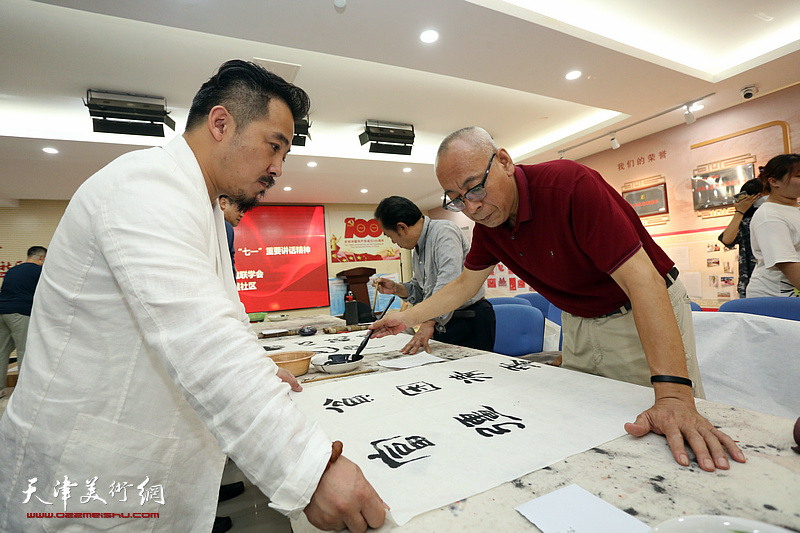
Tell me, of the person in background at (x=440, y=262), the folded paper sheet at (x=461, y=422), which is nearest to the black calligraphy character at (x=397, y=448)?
the folded paper sheet at (x=461, y=422)

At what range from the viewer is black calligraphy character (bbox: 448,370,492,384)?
1174 millimetres

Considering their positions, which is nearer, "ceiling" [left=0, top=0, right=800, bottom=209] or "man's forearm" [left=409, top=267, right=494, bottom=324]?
"man's forearm" [left=409, top=267, right=494, bottom=324]

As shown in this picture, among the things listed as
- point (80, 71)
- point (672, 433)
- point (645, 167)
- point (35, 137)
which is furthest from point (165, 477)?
point (645, 167)

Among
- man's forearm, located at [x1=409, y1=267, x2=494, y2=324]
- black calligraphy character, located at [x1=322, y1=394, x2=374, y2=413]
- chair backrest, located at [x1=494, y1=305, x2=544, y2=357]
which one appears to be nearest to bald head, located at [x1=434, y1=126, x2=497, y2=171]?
man's forearm, located at [x1=409, y1=267, x2=494, y2=324]

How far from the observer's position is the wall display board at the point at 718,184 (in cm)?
412

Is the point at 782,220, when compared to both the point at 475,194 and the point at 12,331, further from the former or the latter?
the point at 12,331

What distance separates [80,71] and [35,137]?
48.6 inches

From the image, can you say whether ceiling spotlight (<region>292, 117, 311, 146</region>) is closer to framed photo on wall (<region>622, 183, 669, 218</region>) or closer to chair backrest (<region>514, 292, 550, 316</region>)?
chair backrest (<region>514, 292, 550, 316</region>)

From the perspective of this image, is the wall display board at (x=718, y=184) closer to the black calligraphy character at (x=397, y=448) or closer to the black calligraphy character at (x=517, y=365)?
the black calligraphy character at (x=517, y=365)

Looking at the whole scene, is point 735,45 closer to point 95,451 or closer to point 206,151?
point 206,151

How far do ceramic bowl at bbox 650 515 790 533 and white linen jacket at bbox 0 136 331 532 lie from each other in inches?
16.3

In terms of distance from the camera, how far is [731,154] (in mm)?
4230

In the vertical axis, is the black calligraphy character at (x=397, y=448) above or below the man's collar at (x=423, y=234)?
below

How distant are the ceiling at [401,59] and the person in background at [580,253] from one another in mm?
1745
